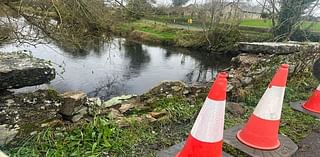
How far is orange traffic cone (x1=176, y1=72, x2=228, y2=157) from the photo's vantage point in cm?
236

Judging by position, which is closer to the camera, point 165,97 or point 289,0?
point 165,97

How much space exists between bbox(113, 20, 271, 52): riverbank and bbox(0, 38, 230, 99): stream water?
→ 194 centimetres

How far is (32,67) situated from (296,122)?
11.6 ft

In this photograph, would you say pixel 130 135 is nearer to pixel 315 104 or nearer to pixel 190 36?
pixel 315 104

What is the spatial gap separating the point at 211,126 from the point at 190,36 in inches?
697

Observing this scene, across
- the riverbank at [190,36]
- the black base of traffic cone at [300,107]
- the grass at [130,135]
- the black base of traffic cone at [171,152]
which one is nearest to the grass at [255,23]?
the riverbank at [190,36]

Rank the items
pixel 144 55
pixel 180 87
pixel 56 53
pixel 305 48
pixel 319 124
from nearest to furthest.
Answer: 1. pixel 319 124
2. pixel 180 87
3. pixel 305 48
4. pixel 56 53
5. pixel 144 55

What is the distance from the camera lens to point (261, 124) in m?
2.98

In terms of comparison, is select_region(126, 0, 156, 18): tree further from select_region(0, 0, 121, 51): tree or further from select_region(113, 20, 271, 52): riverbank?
select_region(113, 20, 271, 52): riverbank

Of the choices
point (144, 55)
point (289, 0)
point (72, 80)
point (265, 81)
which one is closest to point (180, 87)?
point (265, 81)

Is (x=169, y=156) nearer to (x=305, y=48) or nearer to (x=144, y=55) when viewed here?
(x=305, y=48)

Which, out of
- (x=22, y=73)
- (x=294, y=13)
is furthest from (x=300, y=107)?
(x=294, y=13)

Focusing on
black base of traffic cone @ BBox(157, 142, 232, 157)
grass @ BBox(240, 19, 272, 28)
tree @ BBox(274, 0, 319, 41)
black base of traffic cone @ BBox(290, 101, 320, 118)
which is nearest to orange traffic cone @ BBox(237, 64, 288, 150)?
black base of traffic cone @ BBox(157, 142, 232, 157)

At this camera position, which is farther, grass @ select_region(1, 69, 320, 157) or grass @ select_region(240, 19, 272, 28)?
grass @ select_region(240, 19, 272, 28)
